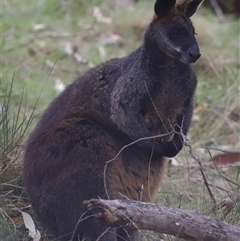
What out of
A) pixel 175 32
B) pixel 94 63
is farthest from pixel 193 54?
pixel 94 63

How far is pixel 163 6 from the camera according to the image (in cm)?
449

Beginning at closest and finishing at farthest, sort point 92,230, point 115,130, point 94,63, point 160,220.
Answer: point 160,220
point 92,230
point 115,130
point 94,63

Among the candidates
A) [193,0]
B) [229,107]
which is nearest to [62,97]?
[193,0]

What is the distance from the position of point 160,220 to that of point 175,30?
4.30 ft

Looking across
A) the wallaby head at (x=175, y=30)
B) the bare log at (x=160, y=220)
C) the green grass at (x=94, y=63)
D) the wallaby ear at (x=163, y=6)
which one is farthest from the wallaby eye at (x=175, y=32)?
the bare log at (x=160, y=220)

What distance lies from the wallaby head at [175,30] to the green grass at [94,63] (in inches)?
38.2

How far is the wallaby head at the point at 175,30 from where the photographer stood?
4337 mm

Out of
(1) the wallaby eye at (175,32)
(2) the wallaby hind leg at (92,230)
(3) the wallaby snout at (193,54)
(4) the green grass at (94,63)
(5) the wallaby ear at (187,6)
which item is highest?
(5) the wallaby ear at (187,6)

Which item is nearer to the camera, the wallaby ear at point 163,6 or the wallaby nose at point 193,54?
the wallaby nose at point 193,54

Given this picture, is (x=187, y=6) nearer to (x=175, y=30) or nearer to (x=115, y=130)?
(x=175, y=30)

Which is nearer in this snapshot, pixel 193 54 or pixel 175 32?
pixel 193 54

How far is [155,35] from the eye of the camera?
4551 millimetres

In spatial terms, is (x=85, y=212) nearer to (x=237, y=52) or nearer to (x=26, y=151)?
(x=26, y=151)

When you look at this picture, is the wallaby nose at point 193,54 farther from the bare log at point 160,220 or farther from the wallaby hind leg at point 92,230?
the wallaby hind leg at point 92,230
